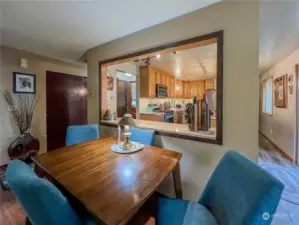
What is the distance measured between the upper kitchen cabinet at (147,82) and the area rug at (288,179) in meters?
3.08

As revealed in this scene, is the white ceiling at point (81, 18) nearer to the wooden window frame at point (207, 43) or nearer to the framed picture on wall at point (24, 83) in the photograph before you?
the wooden window frame at point (207, 43)

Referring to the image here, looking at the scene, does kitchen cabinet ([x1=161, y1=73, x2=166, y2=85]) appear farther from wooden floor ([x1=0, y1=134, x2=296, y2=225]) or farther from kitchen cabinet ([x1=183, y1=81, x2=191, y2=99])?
wooden floor ([x1=0, y1=134, x2=296, y2=225])

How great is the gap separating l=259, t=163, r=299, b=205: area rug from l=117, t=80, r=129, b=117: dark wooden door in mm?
3699

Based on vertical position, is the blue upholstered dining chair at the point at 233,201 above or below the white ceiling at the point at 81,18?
below

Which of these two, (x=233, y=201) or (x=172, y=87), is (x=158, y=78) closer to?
(x=172, y=87)

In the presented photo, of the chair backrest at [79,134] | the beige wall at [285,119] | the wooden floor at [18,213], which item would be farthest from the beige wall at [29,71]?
the beige wall at [285,119]

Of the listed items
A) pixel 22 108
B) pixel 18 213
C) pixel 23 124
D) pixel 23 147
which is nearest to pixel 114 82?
pixel 22 108

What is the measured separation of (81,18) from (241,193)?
227 cm

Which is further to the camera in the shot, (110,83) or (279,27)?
(110,83)

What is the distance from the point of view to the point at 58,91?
340 centimetres

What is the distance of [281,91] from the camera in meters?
3.48

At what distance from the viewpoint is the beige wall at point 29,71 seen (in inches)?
105

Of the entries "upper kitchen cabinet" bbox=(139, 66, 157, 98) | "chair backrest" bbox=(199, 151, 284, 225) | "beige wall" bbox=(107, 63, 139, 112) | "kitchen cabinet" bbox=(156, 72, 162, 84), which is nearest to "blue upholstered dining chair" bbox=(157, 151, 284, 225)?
"chair backrest" bbox=(199, 151, 284, 225)

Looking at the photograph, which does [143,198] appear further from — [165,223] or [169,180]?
[169,180]
